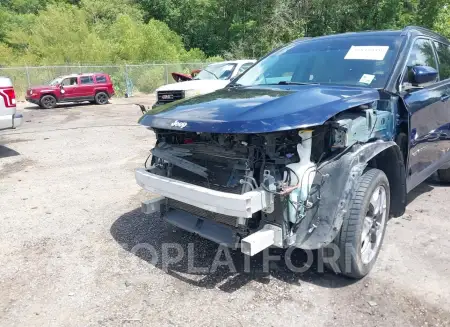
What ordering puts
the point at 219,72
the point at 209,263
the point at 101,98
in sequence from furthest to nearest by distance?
the point at 101,98 < the point at 219,72 < the point at 209,263

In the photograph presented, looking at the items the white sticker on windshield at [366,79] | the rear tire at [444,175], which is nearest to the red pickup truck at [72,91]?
the rear tire at [444,175]

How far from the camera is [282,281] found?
11.0 ft

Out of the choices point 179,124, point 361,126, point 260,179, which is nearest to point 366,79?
point 361,126

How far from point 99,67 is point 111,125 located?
16376mm

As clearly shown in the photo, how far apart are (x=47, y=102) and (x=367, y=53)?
62.8 feet

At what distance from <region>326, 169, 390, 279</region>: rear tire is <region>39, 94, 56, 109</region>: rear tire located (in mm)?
19623

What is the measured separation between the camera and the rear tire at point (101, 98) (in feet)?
70.9

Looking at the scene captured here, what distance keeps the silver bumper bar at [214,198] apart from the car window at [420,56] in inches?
82.5

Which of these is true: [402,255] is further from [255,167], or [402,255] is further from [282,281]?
[255,167]

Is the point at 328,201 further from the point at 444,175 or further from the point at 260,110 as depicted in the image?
the point at 444,175

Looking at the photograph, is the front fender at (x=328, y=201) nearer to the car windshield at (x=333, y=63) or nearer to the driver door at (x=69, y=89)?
the car windshield at (x=333, y=63)

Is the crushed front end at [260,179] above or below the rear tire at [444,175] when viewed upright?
above

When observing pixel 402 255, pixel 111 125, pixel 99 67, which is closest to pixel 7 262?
pixel 402 255

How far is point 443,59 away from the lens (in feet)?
16.4
